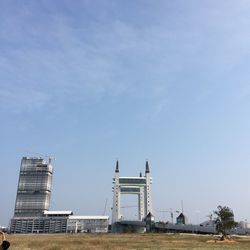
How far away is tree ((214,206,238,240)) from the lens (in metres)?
105

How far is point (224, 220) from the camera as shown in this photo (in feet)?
348

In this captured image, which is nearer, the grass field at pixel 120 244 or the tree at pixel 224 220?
the grass field at pixel 120 244

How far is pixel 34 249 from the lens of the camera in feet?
174

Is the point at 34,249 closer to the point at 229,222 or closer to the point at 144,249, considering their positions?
the point at 144,249

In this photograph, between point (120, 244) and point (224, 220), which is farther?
point (224, 220)

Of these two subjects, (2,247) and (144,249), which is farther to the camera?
(144,249)

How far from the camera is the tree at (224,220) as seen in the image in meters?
105

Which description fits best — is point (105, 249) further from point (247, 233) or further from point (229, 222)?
point (247, 233)

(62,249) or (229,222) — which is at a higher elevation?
(229,222)

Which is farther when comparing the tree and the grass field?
the tree

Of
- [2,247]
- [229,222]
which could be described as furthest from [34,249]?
[229,222]

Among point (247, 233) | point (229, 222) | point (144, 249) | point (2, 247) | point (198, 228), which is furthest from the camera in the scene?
point (198, 228)

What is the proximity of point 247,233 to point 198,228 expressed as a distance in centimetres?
3177

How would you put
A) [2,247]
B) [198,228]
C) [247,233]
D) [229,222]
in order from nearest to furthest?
[2,247] < [229,222] < [247,233] < [198,228]
